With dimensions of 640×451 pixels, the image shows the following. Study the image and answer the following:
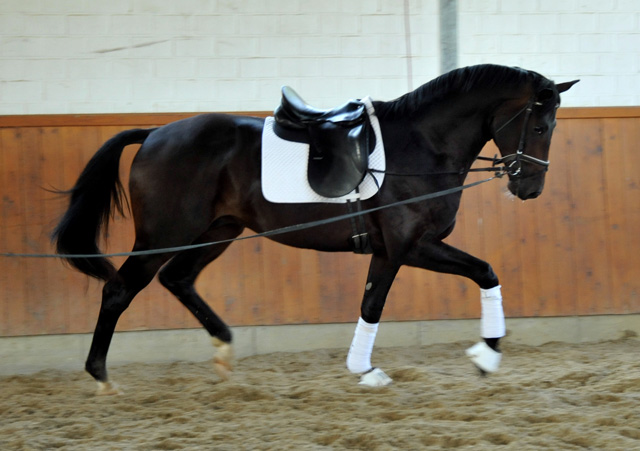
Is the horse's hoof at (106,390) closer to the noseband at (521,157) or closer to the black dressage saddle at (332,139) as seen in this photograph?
the black dressage saddle at (332,139)

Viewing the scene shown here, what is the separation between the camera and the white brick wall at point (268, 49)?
15.8 ft

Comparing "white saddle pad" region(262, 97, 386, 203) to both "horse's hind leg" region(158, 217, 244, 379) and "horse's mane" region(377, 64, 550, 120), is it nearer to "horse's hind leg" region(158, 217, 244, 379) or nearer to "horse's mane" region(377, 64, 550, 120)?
"horse's mane" region(377, 64, 550, 120)

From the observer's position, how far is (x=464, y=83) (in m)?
3.45

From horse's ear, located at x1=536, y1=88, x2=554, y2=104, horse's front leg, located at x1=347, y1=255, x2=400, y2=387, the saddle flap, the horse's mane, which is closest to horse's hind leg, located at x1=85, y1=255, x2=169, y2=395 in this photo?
the saddle flap

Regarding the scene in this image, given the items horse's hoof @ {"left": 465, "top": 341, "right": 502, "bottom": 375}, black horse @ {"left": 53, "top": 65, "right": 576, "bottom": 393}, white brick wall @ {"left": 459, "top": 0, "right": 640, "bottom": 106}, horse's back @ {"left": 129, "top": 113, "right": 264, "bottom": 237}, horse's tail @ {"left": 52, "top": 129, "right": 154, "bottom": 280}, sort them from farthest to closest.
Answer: white brick wall @ {"left": 459, "top": 0, "right": 640, "bottom": 106}, horse's tail @ {"left": 52, "top": 129, "right": 154, "bottom": 280}, horse's back @ {"left": 129, "top": 113, "right": 264, "bottom": 237}, horse's hoof @ {"left": 465, "top": 341, "right": 502, "bottom": 375}, black horse @ {"left": 53, "top": 65, "right": 576, "bottom": 393}

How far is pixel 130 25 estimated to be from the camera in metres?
4.85

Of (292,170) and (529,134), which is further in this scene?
(292,170)

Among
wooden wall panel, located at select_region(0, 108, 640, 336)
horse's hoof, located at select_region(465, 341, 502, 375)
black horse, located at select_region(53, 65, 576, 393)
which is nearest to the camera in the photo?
black horse, located at select_region(53, 65, 576, 393)

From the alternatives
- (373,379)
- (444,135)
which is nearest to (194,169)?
(444,135)

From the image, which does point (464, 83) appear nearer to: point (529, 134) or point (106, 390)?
point (529, 134)

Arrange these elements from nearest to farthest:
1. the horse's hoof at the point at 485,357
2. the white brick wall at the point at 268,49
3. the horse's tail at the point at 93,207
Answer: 1. the horse's hoof at the point at 485,357
2. the horse's tail at the point at 93,207
3. the white brick wall at the point at 268,49

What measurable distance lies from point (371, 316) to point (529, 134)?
124 centimetres

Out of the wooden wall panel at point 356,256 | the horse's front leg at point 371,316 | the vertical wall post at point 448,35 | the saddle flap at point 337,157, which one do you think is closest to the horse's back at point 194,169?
the saddle flap at point 337,157

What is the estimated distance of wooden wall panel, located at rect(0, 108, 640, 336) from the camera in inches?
184
